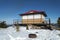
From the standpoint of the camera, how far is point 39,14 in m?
26.0

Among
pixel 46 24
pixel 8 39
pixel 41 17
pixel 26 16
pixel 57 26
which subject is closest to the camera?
pixel 8 39

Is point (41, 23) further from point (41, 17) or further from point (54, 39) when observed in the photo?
point (54, 39)

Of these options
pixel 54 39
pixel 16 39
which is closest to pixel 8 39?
pixel 16 39

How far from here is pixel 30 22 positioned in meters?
26.3

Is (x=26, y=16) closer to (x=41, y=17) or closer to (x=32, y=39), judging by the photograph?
(x=41, y=17)

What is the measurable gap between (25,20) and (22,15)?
1628mm

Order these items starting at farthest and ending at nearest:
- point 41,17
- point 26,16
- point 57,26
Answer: point 26,16 → point 41,17 → point 57,26

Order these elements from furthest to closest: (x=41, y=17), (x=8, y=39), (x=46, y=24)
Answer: (x=41, y=17) < (x=46, y=24) < (x=8, y=39)

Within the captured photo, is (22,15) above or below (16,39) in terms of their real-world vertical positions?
above

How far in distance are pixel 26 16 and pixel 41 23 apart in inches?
176

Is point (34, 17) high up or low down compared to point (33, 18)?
up

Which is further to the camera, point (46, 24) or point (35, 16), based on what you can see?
point (35, 16)

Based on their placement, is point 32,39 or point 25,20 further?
point 25,20

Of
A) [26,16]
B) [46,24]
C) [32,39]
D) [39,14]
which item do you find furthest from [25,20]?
[32,39]
